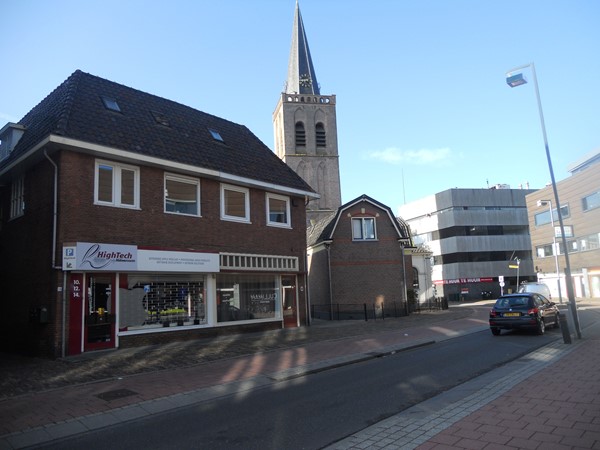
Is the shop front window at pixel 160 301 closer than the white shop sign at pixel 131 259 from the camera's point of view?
No

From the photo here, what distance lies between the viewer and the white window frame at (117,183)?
13969 millimetres

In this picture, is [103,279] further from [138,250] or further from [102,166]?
[102,166]

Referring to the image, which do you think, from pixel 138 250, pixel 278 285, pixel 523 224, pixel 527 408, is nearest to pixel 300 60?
pixel 523 224

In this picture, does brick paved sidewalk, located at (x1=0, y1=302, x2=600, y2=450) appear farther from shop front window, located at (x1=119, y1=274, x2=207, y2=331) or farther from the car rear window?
the car rear window

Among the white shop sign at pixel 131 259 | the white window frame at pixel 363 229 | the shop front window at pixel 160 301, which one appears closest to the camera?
the white shop sign at pixel 131 259

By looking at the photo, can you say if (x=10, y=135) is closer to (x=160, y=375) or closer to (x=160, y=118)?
(x=160, y=118)

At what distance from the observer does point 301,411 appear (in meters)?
6.98

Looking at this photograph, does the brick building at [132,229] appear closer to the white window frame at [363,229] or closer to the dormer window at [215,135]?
the dormer window at [215,135]

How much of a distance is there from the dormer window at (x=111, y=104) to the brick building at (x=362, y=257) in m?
14.0

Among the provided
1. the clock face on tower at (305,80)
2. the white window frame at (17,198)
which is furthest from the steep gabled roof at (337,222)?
the clock face on tower at (305,80)

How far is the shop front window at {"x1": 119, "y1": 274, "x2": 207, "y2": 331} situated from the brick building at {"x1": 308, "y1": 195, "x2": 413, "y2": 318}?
11797 millimetres

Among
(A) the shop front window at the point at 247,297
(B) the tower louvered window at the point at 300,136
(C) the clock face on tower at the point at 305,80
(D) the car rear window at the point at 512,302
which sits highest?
(C) the clock face on tower at the point at 305,80

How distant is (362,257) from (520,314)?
12.1 m

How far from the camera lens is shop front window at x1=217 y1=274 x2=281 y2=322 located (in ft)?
56.3
